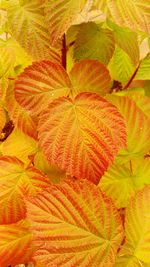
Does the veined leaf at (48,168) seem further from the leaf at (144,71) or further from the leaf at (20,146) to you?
the leaf at (144,71)

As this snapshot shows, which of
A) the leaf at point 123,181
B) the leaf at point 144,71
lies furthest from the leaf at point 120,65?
the leaf at point 123,181

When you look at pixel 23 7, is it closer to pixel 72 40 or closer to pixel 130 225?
pixel 72 40

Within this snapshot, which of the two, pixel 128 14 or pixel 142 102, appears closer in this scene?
pixel 128 14

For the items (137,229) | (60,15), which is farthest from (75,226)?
(60,15)

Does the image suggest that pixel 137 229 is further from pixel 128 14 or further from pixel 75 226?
pixel 128 14

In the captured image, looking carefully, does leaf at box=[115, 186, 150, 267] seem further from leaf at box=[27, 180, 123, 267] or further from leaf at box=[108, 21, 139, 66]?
leaf at box=[108, 21, 139, 66]

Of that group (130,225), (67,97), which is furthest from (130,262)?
(67,97)
